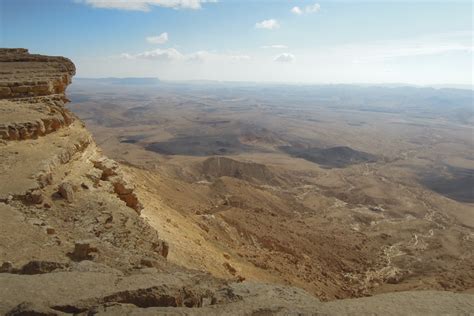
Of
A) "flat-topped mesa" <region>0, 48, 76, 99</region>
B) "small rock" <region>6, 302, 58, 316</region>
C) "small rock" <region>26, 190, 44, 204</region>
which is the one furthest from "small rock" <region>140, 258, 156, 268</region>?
"flat-topped mesa" <region>0, 48, 76, 99</region>

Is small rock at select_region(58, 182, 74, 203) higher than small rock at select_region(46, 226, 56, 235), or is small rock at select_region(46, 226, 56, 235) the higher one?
small rock at select_region(58, 182, 74, 203)

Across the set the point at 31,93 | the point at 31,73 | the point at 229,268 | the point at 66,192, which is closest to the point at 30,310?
the point at 66,192

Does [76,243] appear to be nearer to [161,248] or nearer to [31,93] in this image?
[161,248]

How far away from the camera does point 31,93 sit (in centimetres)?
1278

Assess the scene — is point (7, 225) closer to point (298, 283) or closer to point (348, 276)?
point (298, 283)

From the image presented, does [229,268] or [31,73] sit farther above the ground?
[31,73]

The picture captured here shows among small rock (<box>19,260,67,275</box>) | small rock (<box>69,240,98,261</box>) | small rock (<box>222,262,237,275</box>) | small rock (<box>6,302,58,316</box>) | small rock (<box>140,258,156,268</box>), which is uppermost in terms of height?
small rock (<box>6,302,58,316</box>)

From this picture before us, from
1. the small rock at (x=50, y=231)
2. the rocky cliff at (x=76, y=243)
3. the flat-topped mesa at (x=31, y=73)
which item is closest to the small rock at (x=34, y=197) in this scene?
the rocky cliff at (x=76, y=243)

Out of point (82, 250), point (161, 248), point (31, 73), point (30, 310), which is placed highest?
point (31, 73)

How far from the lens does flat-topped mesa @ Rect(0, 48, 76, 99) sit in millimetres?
12469

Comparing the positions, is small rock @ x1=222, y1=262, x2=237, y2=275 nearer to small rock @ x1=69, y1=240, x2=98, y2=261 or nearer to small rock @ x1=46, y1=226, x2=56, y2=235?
small rock @ x1=46, y1=226, x2=56, y2=235

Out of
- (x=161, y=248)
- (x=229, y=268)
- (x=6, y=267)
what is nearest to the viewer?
(x=6, y=267)

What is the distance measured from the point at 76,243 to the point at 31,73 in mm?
8674

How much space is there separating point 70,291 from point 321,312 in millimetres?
3121
